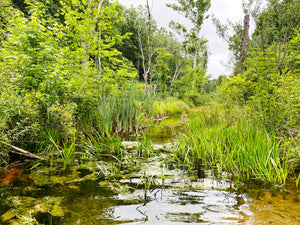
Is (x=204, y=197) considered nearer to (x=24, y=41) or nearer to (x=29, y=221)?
(x=29, y=221)

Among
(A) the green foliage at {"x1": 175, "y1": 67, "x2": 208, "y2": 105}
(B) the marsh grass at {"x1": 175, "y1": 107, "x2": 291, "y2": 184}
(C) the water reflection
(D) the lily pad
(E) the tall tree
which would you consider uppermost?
(E) the tall tree

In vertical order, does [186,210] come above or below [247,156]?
below

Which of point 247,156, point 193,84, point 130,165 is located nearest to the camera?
point 247,156

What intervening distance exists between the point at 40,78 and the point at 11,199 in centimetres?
208

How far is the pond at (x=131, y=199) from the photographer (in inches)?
55.2

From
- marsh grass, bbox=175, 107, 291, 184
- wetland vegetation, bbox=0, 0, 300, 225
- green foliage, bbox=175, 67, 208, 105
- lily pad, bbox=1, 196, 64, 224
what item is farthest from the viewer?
green foliage, bbox=175, 67, 208, 105

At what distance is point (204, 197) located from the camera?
1792 mm

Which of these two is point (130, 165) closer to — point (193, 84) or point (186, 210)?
point (186, 210)

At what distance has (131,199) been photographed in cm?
173

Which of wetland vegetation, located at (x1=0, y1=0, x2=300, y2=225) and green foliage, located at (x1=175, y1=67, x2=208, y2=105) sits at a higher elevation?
green foliage, located at (x1=175, y1=67, x2=208, y2=105)

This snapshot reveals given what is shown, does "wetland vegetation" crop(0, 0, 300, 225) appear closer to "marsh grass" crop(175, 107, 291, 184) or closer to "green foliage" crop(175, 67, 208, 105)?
"marsh grass" crop(175, 107, 291, 184)

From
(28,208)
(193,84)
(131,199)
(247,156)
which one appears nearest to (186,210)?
(131,199)

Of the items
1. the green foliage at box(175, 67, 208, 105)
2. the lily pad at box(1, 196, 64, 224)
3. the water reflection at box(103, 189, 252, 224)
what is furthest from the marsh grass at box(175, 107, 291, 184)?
the green foliage at box(175, 67, 208, 105)

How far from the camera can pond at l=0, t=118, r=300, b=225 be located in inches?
55.2
